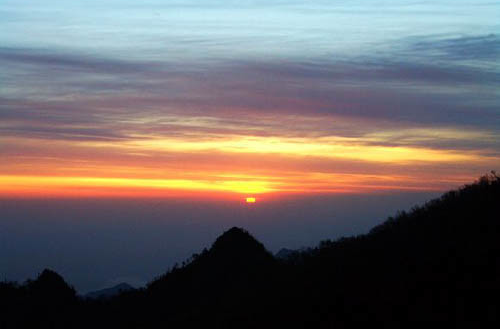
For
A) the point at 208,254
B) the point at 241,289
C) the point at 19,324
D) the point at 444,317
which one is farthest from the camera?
the point at 208,254

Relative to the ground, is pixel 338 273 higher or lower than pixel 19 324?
higher

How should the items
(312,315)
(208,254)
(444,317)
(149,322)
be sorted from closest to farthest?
(444,317) < (312,315) < (149,322) < (208,254)

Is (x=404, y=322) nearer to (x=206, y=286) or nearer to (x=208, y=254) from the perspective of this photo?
(x=206, y=286)

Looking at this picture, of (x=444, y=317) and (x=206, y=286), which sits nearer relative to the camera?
(x=444, y=317)

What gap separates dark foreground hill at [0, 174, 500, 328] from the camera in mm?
16688

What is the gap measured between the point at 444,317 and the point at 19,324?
22221mm

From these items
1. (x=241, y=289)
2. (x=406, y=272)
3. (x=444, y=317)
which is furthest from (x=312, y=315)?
(x=241, y=289)

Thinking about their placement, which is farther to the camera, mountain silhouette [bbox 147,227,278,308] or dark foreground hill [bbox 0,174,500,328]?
mountain silhouette [bbox 147,227,278,308]

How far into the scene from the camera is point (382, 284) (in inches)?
740

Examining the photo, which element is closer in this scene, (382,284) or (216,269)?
(382,284)

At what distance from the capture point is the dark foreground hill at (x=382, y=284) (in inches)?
657

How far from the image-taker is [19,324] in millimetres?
32969

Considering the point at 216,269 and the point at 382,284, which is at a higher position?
the point at 382,284

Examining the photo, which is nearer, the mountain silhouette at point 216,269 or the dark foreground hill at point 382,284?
the dark foreground hill at point 382,284
